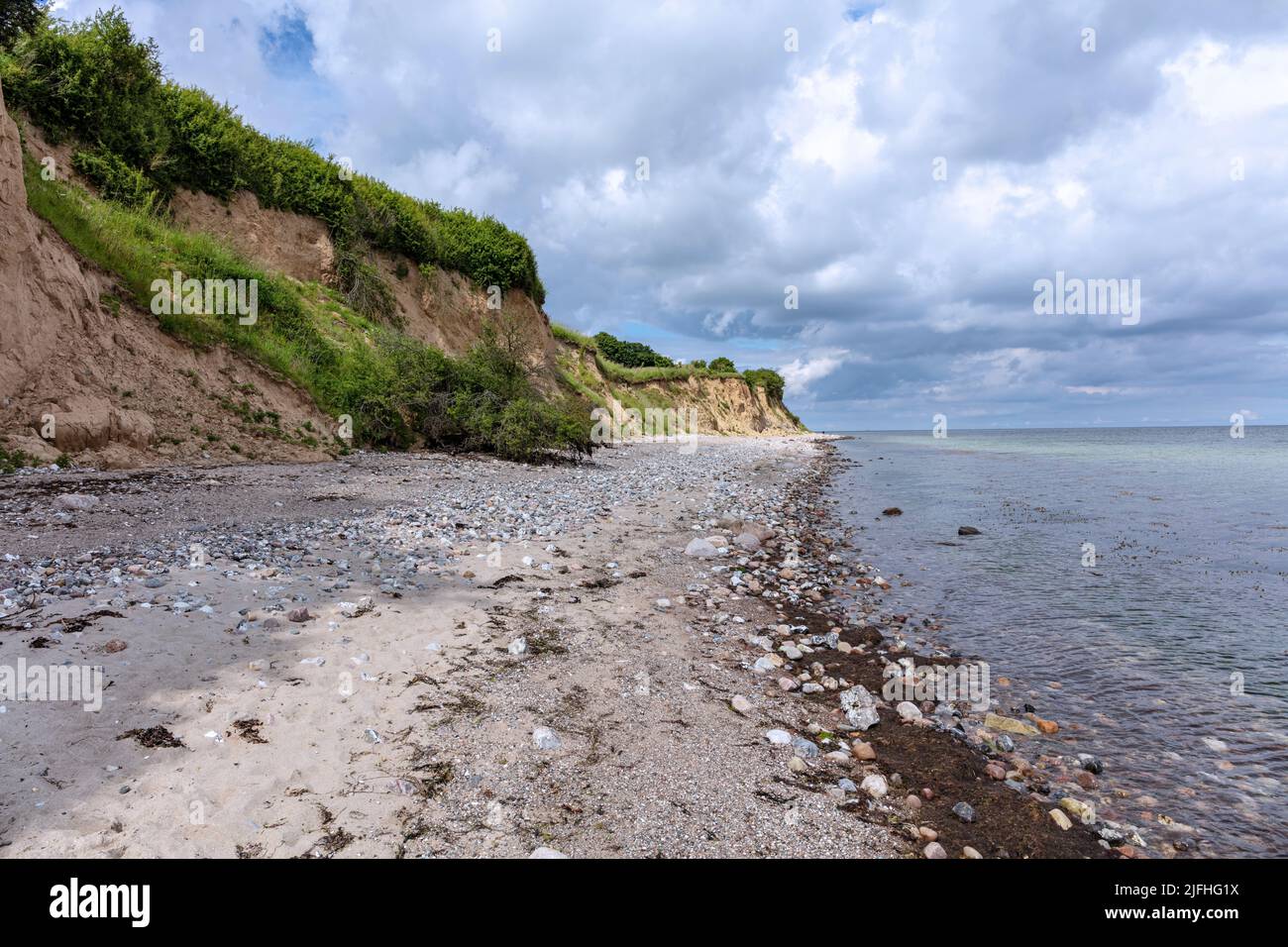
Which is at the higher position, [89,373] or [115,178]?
[115,178]

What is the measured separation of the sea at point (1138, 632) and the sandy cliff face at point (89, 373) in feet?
46.8

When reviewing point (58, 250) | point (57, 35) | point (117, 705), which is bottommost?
point (117, 705)

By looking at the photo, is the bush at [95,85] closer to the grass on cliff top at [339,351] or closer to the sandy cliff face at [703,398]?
the grass on cliff top at [339,351]

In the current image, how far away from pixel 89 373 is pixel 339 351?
7.50 meters

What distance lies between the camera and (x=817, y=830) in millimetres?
3785

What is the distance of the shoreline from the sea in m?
1.36

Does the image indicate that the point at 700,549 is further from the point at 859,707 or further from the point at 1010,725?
the point at 1010,725

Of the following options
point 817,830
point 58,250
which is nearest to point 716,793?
point 817,830

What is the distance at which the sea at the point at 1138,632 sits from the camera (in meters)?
4.88

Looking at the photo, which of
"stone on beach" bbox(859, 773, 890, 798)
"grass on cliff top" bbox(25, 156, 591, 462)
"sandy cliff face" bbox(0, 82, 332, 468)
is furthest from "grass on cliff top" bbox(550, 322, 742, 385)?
"stone on beach" bbox(859, 773, 890, 798)

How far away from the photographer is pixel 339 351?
18.7 meters

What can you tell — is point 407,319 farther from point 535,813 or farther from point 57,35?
point 535,813

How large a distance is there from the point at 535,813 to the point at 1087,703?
6136 millimetres

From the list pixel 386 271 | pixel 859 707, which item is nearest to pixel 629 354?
pixel 386 271
